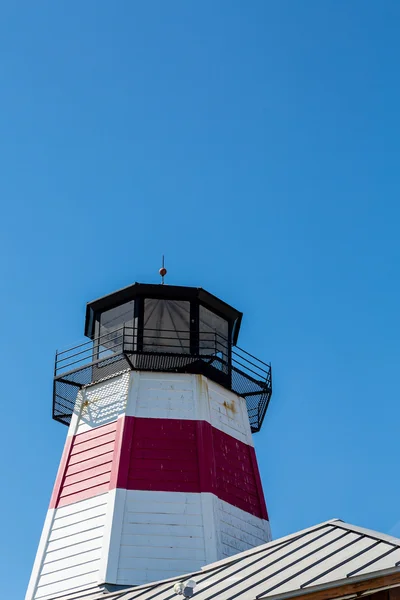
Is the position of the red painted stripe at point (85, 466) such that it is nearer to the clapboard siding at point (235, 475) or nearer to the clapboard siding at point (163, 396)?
the clapboard siding at point (163, 396)

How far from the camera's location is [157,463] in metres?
15.8

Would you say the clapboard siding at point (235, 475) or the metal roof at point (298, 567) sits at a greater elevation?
the clapboard siding at point (235, 475)

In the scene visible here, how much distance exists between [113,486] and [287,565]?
6.87 m

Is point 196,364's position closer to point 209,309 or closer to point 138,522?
point 209,309

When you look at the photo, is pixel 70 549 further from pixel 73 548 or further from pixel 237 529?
pixel 237 529

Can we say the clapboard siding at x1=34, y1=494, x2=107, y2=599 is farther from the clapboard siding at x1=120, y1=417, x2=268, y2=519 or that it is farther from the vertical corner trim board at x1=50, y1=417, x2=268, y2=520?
the clapboard siding at x1=120, y1=417, x2=268, y2=519

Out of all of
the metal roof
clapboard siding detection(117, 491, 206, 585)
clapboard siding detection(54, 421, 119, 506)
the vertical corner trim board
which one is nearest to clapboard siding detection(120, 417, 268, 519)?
the vertical corner trim board

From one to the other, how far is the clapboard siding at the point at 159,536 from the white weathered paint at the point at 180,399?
183cm

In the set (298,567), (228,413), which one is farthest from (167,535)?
(298,567)

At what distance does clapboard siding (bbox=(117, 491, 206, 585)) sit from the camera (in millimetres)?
14391

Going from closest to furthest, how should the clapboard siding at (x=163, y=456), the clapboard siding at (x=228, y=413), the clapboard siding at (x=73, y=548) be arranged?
the clapboard siding at (x=73, y=548) < the clapboard siding at (x=163, y=456) < the clapboard siding at (x=228, y=413)

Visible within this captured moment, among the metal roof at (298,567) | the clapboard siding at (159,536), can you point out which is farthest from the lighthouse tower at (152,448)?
the metal roof at (298,567)

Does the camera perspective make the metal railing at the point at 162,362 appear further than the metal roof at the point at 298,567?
Yes

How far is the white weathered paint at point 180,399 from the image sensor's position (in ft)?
54.4
